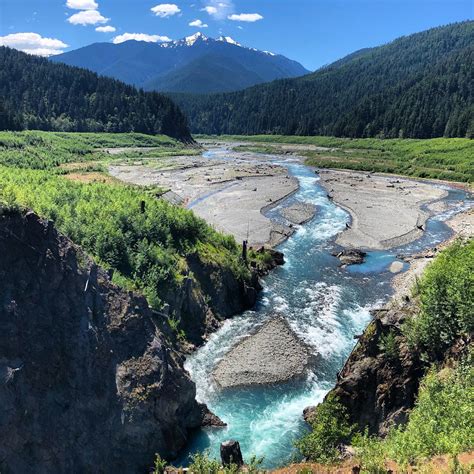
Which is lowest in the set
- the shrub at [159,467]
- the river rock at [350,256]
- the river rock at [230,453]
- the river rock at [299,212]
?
the shrub at [159,467]

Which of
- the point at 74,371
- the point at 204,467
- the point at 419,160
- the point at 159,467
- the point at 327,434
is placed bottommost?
the point at 159,467

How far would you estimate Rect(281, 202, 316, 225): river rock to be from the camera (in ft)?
277

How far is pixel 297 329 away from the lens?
4203 cm

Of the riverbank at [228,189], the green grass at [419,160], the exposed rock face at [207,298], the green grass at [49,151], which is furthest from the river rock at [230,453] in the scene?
the green grass at [419,160]

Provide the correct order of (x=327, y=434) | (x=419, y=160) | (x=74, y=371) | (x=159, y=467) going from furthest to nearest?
(x=419, y=160) → (x=327, y=434) → (x=74, y=371) → (x=159, y=467)

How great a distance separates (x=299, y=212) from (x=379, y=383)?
64.2 metres

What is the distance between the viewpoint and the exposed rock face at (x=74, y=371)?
21.7 meters

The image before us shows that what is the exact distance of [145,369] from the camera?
2766 cm

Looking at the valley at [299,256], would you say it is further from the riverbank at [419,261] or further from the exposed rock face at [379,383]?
the exposed rock face at [379,383]

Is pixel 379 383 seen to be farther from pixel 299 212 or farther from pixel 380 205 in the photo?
pixel 380 205

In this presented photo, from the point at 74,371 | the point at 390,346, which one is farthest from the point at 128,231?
the point at 390,346

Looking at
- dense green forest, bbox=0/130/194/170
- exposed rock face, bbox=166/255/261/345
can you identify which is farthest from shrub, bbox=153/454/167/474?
dense green forest, bbox=0/130/194/170

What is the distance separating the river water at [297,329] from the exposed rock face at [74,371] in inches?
130

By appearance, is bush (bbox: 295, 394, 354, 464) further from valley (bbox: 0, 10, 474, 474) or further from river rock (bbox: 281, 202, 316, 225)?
river rock (bbox: 281, 202, 316, 225)
